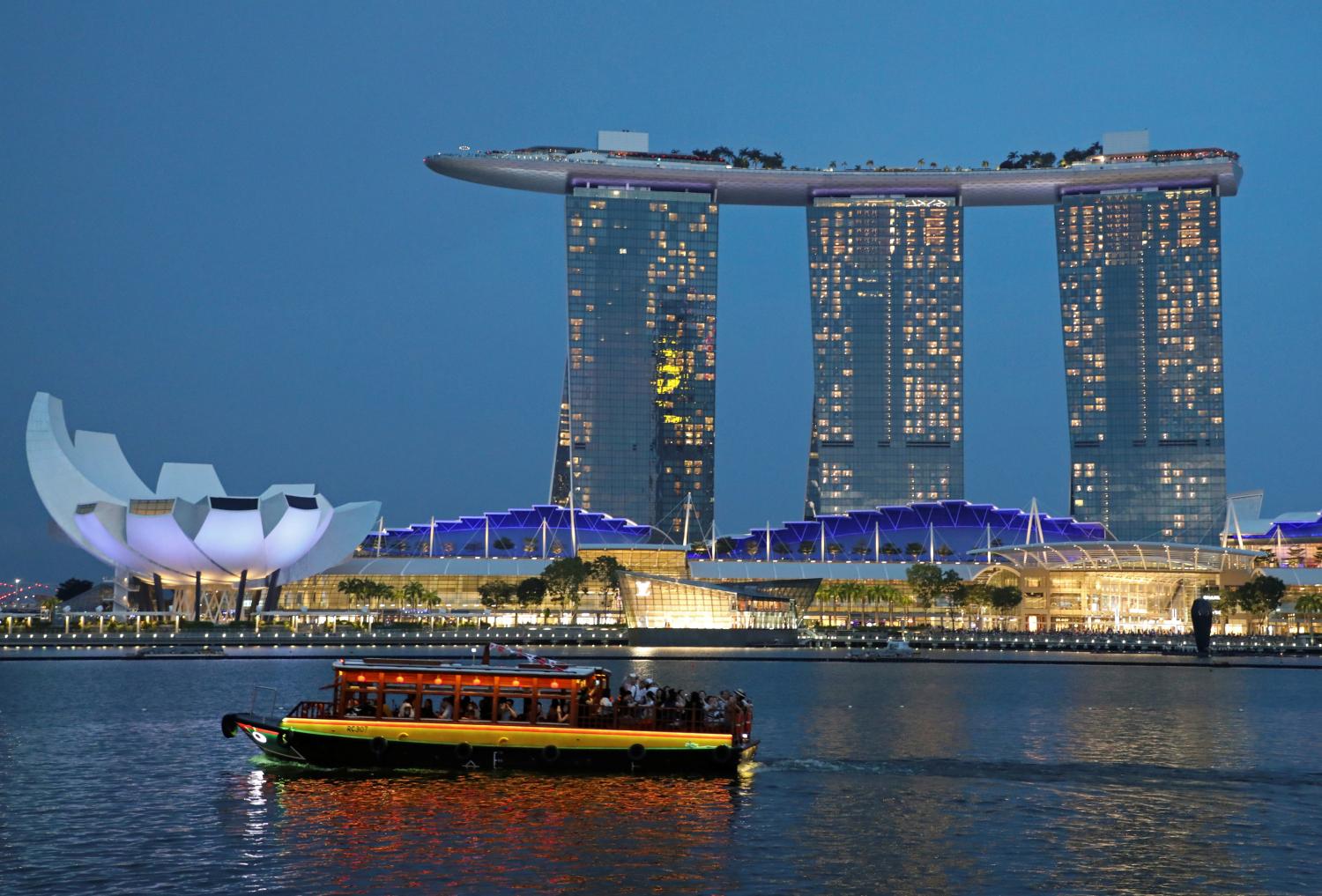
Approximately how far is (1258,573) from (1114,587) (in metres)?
15.7

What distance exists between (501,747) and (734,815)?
32.9ft

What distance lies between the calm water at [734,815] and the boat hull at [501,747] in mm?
835

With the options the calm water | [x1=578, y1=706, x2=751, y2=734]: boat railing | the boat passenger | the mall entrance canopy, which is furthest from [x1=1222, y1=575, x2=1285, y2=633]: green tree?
[x1=578, y1=706, x2=751, y2=734]: boat railing

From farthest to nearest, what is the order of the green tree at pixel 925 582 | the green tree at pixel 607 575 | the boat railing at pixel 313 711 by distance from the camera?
the green tree at pixel 607 575
the green tree at pixel 925 582
the boat railing at pixel 313 711

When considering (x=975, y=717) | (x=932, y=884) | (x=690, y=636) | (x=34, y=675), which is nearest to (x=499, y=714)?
(x=932, y=884)

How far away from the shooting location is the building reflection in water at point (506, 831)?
106ft

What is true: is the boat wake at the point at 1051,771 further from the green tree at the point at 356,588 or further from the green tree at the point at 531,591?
the green tree at the point at 356,588

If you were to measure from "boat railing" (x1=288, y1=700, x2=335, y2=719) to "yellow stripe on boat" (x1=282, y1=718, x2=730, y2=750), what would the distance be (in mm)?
609

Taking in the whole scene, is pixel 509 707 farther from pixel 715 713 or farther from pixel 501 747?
pixel 715 713

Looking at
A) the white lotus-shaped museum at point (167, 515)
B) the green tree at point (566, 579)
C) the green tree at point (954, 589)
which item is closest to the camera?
the white lotus-shaped museum at point (167, 515)

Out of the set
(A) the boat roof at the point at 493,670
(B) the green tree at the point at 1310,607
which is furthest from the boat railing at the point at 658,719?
(B) the green tree at the point at 1310,607

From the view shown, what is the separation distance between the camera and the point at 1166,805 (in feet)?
140

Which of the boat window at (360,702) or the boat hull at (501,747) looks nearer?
the boat hull at (501,747)

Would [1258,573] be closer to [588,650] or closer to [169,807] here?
[588,650]
